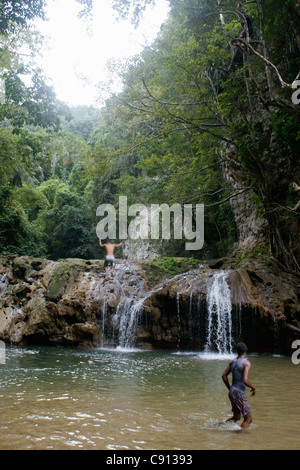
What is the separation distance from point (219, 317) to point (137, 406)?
20.6ft

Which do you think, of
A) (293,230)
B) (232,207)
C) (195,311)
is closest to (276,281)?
(293,230)

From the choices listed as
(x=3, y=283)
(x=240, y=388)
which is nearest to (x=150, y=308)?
(x=3, y=283)

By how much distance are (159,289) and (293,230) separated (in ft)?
16.3

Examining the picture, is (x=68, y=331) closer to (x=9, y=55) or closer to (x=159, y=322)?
(x=159, y=322)

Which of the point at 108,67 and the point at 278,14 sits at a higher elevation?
the point at 278,14

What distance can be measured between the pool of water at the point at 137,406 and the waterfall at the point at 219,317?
7.53 feet

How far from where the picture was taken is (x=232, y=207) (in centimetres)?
1627

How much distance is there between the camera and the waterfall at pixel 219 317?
991 cm

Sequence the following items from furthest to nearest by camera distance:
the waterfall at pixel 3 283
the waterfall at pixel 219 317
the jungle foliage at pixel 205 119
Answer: the waterfall at pixel 3 283
the jungle foliage at pixel 205 119
the waterfall at pixel 219 317

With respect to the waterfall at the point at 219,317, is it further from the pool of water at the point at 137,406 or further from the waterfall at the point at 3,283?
the waterfall at the point at 3,283

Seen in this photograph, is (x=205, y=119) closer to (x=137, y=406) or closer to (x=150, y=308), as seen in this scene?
(x=150, y=308)

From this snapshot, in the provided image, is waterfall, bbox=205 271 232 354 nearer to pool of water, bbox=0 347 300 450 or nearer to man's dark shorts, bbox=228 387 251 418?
pool of water, bbox=0 347 300 450

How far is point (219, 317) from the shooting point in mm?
10078

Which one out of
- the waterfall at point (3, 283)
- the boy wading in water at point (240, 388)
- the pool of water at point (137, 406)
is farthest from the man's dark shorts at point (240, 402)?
the waterfall at point (3, 283)
